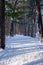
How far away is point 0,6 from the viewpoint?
1262cm

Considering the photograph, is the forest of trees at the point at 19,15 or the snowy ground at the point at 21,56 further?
the forest of trees at the point at 19,15

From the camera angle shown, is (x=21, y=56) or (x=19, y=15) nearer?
(x=21, y=56)

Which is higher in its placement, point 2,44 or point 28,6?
point 28,6

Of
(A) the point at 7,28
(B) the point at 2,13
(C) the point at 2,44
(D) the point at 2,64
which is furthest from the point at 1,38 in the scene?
(A) the point at 7,28

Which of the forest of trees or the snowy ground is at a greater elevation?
the forest of trees

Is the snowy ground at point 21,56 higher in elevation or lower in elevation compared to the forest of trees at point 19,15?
lower

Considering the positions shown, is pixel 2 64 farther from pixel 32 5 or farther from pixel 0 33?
→ pixel 32 5

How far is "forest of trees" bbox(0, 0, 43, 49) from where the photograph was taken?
12.9 m

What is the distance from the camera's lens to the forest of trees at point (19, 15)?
510 inches

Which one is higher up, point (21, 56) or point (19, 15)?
point (19, 15)

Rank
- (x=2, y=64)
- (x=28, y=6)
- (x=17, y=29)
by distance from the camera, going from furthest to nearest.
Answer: (x=17, y=29), (x=28, y=6), (x=2, y=64)

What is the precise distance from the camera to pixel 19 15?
19141 millimetres

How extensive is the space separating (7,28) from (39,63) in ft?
106

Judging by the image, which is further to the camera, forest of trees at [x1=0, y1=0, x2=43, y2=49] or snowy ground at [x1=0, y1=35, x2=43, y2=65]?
forest of trees at [x1=0, y1=0, x2=43, y2=49]
